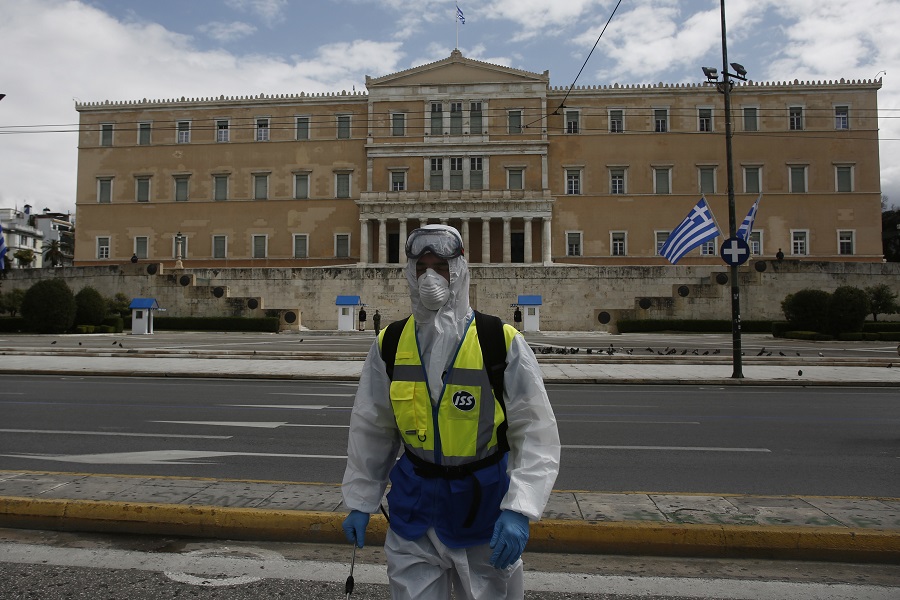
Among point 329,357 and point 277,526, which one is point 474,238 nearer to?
point 329,357

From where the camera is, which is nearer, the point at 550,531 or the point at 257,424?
the point at 550,531

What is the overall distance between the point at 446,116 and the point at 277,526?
55.7m

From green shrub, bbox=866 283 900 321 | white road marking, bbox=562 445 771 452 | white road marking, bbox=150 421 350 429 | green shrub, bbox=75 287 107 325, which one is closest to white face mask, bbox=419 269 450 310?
white road marking, bbox=562 445 771 452

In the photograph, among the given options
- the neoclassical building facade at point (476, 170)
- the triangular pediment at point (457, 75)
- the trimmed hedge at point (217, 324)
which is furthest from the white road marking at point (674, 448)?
the triangular pediment at point (457, 75)

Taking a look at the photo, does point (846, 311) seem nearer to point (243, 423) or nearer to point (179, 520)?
point (243, 423)

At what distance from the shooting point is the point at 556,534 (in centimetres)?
507

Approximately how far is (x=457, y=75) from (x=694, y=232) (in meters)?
33.3

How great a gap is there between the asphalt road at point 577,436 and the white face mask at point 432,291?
413 cm

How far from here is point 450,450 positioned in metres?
2.91

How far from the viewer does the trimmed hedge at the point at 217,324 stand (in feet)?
128

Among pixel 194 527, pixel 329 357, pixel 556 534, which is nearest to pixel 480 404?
pixel 556 534

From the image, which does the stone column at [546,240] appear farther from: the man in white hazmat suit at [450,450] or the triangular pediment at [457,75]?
the man in white hazmat suit at [450,450]

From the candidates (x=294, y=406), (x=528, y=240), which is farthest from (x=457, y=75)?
(x=294, y=406)

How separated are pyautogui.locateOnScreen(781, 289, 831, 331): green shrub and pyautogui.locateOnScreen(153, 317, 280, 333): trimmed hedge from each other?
26318 millimetres
